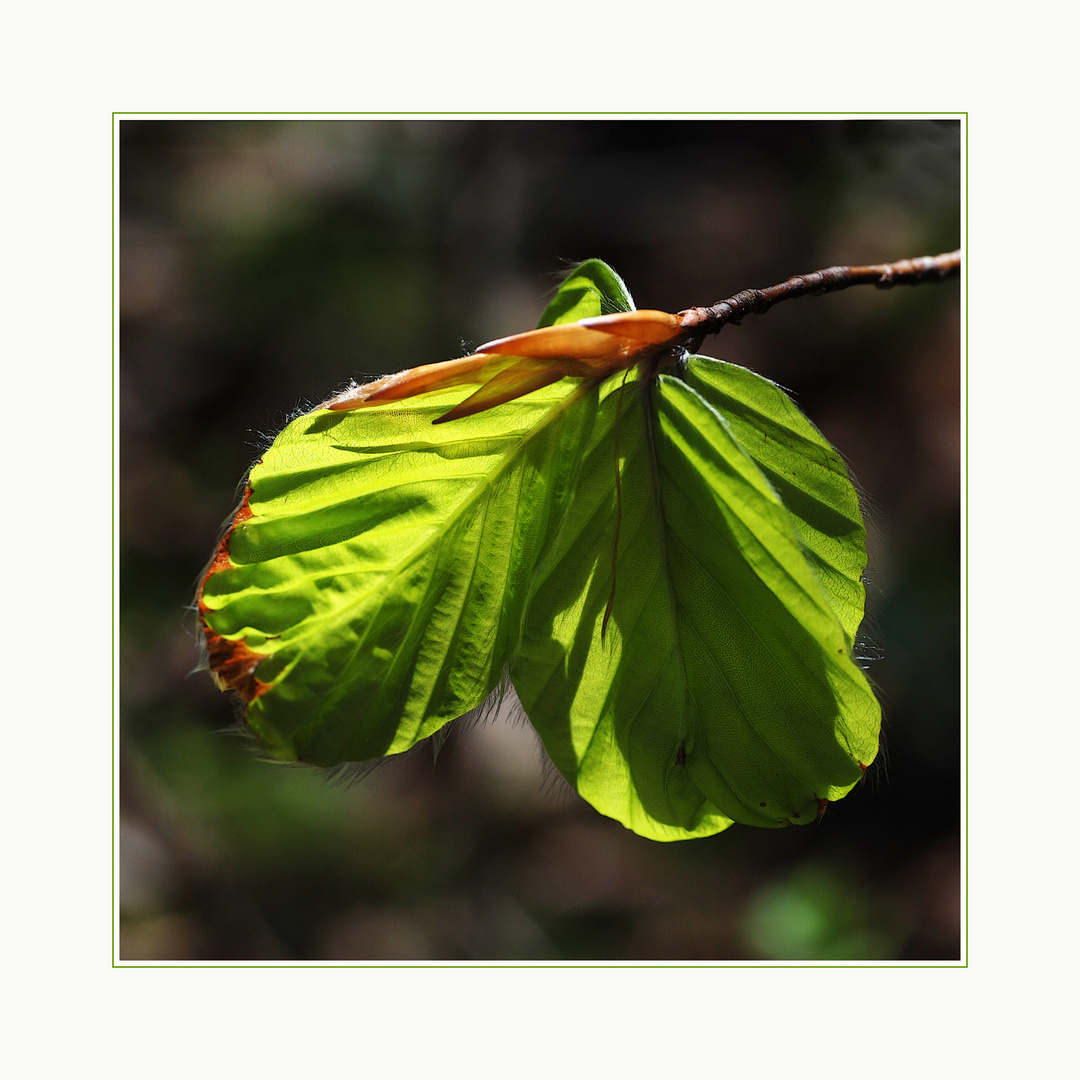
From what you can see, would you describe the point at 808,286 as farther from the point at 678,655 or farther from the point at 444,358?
the point at 444,358

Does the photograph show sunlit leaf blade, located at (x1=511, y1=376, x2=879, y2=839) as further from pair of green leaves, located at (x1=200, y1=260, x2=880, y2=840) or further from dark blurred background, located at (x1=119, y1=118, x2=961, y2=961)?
dark blurred background, located at (x1=119, y1=118, x2=961, y2=961)

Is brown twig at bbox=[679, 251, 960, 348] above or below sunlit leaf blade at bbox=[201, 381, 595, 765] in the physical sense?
above

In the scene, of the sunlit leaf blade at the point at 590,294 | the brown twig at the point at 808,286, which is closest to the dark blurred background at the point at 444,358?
the brown twig at the point at 808,286

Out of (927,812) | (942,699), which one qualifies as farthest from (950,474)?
(927,812)

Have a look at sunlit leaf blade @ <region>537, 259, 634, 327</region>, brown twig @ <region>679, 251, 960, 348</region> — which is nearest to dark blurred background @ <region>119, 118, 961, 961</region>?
brown twig @ <region>679, 251, 960, 348</region>

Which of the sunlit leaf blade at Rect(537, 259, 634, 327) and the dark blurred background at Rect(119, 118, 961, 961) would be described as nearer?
the sunlit leaf blade at Rect(537, 259, 634, 327)

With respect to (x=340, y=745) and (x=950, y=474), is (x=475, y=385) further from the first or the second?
(x=950, y=474)

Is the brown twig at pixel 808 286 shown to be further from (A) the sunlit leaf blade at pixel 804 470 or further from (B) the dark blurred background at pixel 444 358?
(B) the dark blurred background at pixel 444 358
